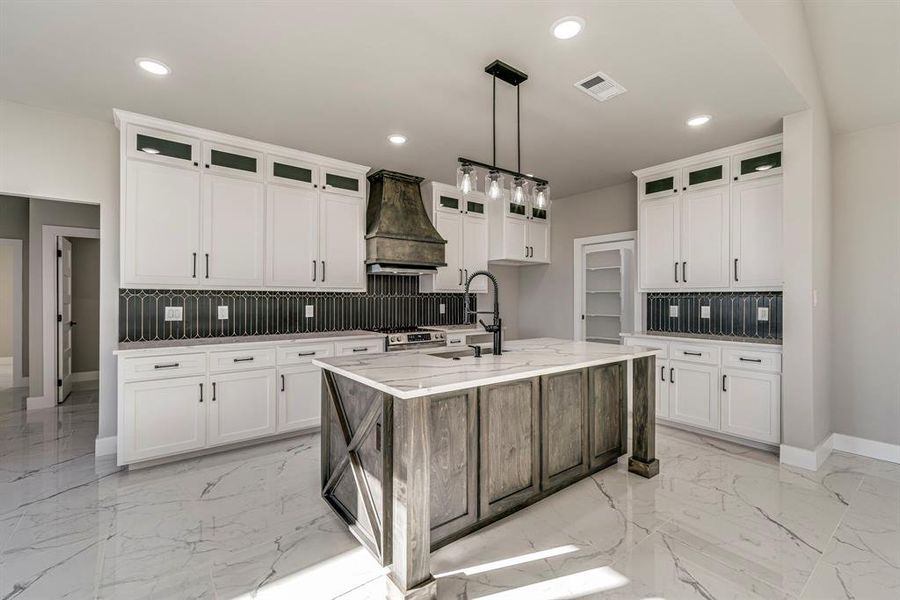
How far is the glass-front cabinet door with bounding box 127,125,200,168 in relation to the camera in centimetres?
326

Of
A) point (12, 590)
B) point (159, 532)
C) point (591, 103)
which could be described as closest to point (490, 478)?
point (159, 532)

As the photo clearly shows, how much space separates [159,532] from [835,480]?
174 inches

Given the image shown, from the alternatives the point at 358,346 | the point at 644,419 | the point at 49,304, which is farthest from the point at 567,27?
the point at 49,304

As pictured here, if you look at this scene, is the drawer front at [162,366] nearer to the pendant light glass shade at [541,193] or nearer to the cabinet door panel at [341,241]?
the cabinet door panel at [341,241]

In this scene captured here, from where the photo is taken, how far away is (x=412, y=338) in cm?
449

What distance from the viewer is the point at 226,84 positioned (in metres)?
2.79

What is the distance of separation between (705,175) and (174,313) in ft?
16.9

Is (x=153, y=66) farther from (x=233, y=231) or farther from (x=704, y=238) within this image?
(x=704, y=238)

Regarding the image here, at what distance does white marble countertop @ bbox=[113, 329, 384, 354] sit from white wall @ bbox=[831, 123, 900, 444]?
418 centimetres

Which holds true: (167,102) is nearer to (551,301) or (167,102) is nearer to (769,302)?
(551,301)

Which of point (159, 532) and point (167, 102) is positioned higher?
point (167, 102)

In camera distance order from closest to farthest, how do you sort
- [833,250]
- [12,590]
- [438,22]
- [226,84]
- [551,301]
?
[12,590], [438,22], [226,84], [833,250], [551,301]

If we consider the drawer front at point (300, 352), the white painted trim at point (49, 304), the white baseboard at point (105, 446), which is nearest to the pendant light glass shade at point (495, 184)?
the drawer front at point (300, 352)

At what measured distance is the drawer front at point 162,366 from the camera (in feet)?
10.0
